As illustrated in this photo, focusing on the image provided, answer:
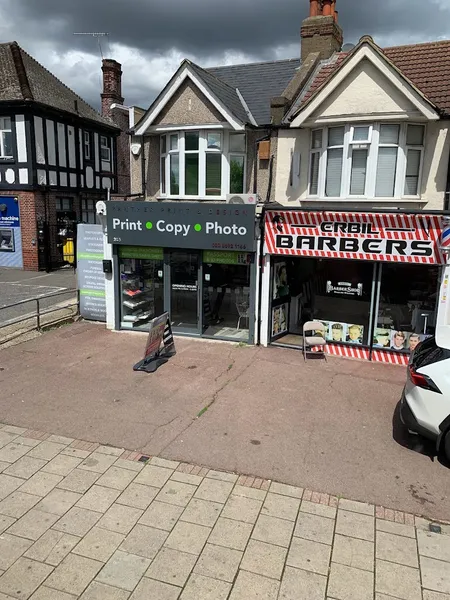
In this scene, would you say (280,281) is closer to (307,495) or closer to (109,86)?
(307,495)

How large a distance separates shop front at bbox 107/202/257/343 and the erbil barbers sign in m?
0.69

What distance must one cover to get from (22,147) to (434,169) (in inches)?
634

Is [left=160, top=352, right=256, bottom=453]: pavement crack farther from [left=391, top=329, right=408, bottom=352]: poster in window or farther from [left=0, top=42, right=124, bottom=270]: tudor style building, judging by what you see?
[left=0, top=42, right=124, bottom=270]: tudor style building

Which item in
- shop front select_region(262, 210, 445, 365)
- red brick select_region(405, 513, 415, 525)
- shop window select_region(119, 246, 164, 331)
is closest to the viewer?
red brick select_region(405, 513, 415, 525)

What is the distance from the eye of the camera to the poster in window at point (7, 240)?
1955 cm

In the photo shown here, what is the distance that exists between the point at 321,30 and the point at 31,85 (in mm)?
12955

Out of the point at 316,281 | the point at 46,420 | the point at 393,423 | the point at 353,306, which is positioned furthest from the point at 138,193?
the point at 393,423

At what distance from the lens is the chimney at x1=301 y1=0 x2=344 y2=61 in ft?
42.0

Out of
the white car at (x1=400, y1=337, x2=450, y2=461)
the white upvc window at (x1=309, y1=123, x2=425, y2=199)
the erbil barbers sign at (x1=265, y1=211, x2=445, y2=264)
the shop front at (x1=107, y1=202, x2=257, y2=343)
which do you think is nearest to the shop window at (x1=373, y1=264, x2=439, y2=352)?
the erbil barbers sign at (x1=265, y1=211, x2=445, y2=264)

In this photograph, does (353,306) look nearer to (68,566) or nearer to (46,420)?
(46,420)

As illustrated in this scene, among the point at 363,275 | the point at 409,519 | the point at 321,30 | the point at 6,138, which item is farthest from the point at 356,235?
the point at 6,138

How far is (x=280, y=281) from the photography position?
33.7 feet

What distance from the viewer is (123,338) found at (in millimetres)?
10664

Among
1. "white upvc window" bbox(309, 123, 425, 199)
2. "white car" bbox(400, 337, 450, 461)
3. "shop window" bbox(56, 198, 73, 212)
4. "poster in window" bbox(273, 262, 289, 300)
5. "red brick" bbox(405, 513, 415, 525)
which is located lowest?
"red brick" bbox(405, 513, 415, 525)
